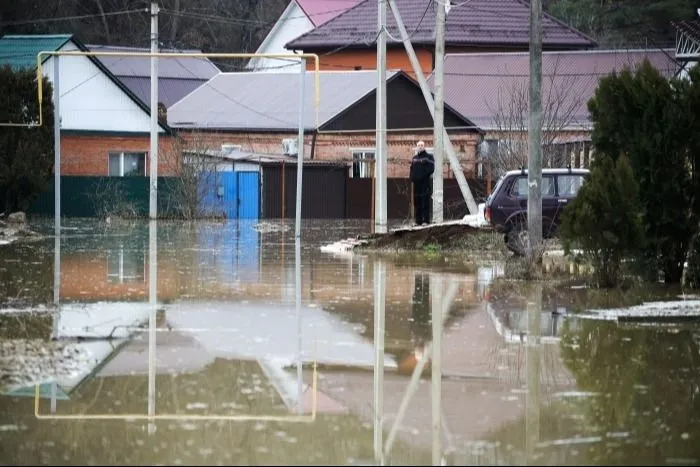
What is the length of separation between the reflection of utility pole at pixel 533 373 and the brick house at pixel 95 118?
3548cm

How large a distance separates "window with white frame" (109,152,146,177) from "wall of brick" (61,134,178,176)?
261 millimetres

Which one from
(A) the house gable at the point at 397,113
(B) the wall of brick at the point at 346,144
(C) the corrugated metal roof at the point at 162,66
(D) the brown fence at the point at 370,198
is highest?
(C) the corrugated metal roof at the point at 162,66

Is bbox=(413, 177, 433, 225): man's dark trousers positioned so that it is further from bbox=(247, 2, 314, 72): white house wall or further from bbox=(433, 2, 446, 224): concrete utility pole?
bbox=(247, 2, 314, 72): white house wall

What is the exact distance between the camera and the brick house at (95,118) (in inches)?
2026

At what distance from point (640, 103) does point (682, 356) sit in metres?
6.75

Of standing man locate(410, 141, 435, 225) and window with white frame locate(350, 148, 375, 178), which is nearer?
standing man locate(410, 141, 435, 225)

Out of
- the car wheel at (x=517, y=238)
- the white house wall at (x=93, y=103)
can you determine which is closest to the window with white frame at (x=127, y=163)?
the white house wall at (x=93, y=103)

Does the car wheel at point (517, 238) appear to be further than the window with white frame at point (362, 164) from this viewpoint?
No

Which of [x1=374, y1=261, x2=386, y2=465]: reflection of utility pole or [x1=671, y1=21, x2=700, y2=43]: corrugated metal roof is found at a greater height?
[x1=671, y1=21, x2=700, y2=43]: corrugated metal roof

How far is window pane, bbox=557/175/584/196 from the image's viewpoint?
89.9 feet

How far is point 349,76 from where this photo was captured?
5619cm

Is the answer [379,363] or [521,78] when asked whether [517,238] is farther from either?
[521,78]

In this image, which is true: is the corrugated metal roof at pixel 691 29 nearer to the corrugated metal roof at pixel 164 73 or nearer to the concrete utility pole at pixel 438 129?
the corrugated metal roof at pixel 164 73

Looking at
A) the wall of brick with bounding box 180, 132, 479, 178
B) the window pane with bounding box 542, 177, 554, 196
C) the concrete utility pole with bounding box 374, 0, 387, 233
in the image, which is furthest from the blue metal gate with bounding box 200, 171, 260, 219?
the window pane with bounding box 542, 177, 554, 196
